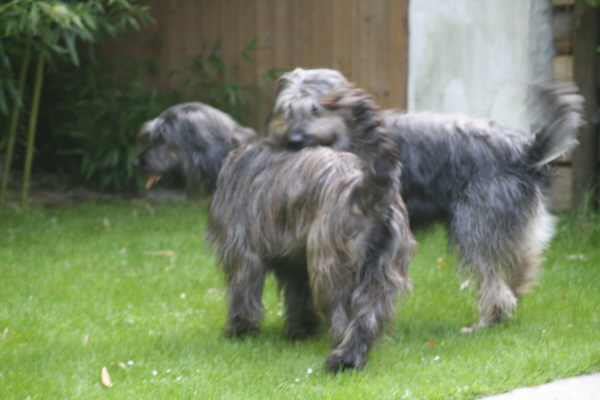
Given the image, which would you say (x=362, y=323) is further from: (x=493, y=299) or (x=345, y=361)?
(x=493, y=299)

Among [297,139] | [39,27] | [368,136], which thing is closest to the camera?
[368,136]

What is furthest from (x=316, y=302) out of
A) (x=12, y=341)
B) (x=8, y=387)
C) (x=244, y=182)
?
(x=12, y=341)

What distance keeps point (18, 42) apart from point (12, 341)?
14.5ft

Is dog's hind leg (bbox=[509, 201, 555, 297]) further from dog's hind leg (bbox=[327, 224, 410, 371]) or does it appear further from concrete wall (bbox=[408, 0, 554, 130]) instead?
concrete wall (bbox=[408, 0, 554, 130])

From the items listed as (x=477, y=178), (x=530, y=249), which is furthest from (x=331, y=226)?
(x=530, y=249)

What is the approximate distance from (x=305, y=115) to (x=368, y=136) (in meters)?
0.84

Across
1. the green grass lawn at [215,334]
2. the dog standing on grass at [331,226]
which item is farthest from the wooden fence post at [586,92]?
the dog standing on grass at [331,226]

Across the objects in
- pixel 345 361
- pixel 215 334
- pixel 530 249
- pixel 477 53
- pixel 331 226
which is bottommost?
pixel 215 334

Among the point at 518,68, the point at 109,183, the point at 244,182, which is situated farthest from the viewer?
the point at 109,183

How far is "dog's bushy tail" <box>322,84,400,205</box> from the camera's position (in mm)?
3342

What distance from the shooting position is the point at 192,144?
174 inches

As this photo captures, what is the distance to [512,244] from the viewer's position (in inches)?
175

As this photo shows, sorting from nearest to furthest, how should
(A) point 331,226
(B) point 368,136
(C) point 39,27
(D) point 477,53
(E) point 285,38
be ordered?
1. (B) point 368,136
2. (A) point 331,226
3. (C) point 39,27
4. (D) point 477,53
5. (E) point 285,38

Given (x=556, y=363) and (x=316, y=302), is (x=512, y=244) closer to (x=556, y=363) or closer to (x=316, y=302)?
(x=556, y=363)
